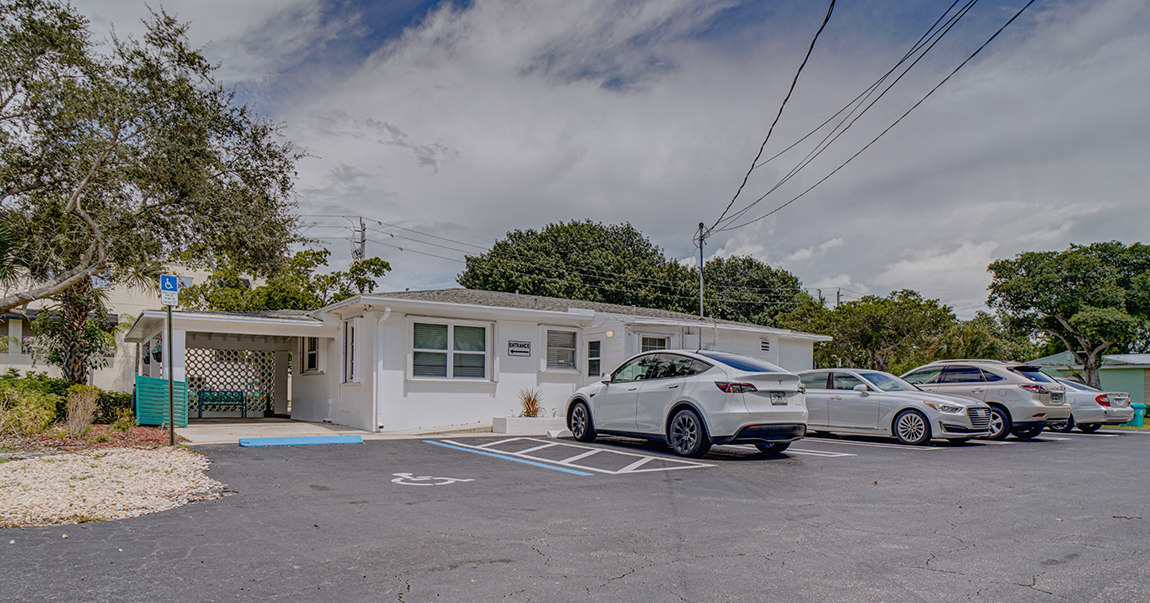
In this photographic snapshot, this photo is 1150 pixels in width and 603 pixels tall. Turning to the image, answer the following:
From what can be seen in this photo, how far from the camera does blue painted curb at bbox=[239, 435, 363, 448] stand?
37.5 feet

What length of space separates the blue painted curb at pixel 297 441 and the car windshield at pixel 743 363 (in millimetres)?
6147

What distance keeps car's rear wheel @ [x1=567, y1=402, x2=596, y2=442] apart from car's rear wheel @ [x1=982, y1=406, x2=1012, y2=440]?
8202 millimetres

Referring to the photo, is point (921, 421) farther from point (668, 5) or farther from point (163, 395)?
point (163, 395)

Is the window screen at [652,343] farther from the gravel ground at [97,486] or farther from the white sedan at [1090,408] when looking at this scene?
the gravel ground at [97,486]

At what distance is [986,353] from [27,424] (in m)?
33.3

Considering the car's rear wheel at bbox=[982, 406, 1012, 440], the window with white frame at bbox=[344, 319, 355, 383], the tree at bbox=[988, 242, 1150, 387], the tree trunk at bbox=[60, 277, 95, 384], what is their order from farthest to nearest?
1. the tree at bbox=[988, 242, 1150, 387]
2. the tree trunk at bbox=[60, 277, 95, 384]
3. the window with white frame at bbox=[344, 319, 355, 383]
4. the car's rear wheel at bbox=[982, 406, 1012, 440]

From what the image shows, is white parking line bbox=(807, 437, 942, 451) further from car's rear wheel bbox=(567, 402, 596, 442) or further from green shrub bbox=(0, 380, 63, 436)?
green shrub bbox=(0, 380, 63, 436)

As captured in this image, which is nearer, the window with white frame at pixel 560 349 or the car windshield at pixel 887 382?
the car windshield at pixel 887 382

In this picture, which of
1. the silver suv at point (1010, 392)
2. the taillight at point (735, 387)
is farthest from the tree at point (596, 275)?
the taillight at point (735, 387)

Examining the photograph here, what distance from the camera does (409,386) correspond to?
1489 cm

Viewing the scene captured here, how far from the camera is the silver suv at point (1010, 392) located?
1388cm

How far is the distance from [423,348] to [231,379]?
9.15 m

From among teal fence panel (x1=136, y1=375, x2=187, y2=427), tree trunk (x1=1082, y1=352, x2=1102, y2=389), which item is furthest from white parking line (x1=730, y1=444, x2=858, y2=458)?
tree trunk (x1=1082, y1=352, x2=1102, y2=389)

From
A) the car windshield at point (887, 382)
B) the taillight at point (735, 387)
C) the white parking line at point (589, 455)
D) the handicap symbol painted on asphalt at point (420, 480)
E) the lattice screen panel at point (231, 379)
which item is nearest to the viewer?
the handicap symbol painted on asphalt at point (420, 480)
